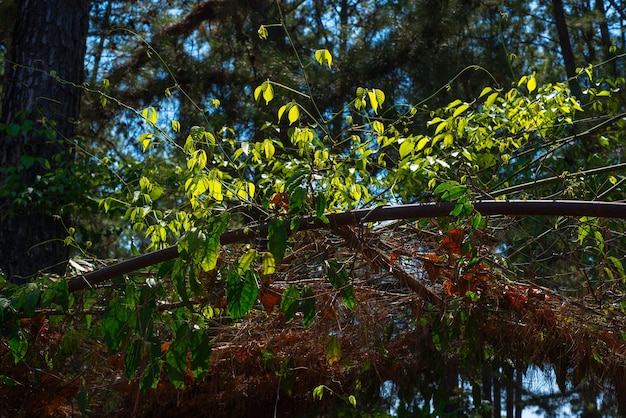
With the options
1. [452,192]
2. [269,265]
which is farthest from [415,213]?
[269,265]

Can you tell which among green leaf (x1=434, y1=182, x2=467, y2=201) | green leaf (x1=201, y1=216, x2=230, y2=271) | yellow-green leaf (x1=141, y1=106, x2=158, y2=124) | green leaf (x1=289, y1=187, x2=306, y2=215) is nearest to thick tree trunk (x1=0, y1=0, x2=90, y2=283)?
yellow-green leaf (x1=141, y1=106, x2=158, y2=124)

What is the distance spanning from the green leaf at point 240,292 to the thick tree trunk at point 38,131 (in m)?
3.56

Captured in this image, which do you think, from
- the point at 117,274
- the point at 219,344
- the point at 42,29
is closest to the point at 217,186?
the point at 117,274

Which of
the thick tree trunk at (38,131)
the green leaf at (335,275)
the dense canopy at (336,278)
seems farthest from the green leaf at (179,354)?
the thick tree trunk at (38,131)

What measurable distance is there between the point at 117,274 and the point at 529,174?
2.52m

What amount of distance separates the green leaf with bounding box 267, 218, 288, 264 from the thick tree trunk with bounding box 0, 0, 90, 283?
11.8ft

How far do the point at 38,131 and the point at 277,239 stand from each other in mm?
4176

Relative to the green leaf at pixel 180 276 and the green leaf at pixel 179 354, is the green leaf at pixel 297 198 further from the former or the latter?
the green leaf at pixel 179 354

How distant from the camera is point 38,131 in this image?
598 cm

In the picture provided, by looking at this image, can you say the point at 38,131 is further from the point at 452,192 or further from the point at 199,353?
the point at 452,192

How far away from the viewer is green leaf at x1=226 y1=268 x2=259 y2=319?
2.30 meters

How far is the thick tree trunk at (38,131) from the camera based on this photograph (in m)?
5.77

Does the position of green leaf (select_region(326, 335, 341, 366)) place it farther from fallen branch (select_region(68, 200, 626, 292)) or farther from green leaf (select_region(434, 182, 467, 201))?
green leaf (select_region(434, 182, 467, 201))

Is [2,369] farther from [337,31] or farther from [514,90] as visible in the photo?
[337,31]
